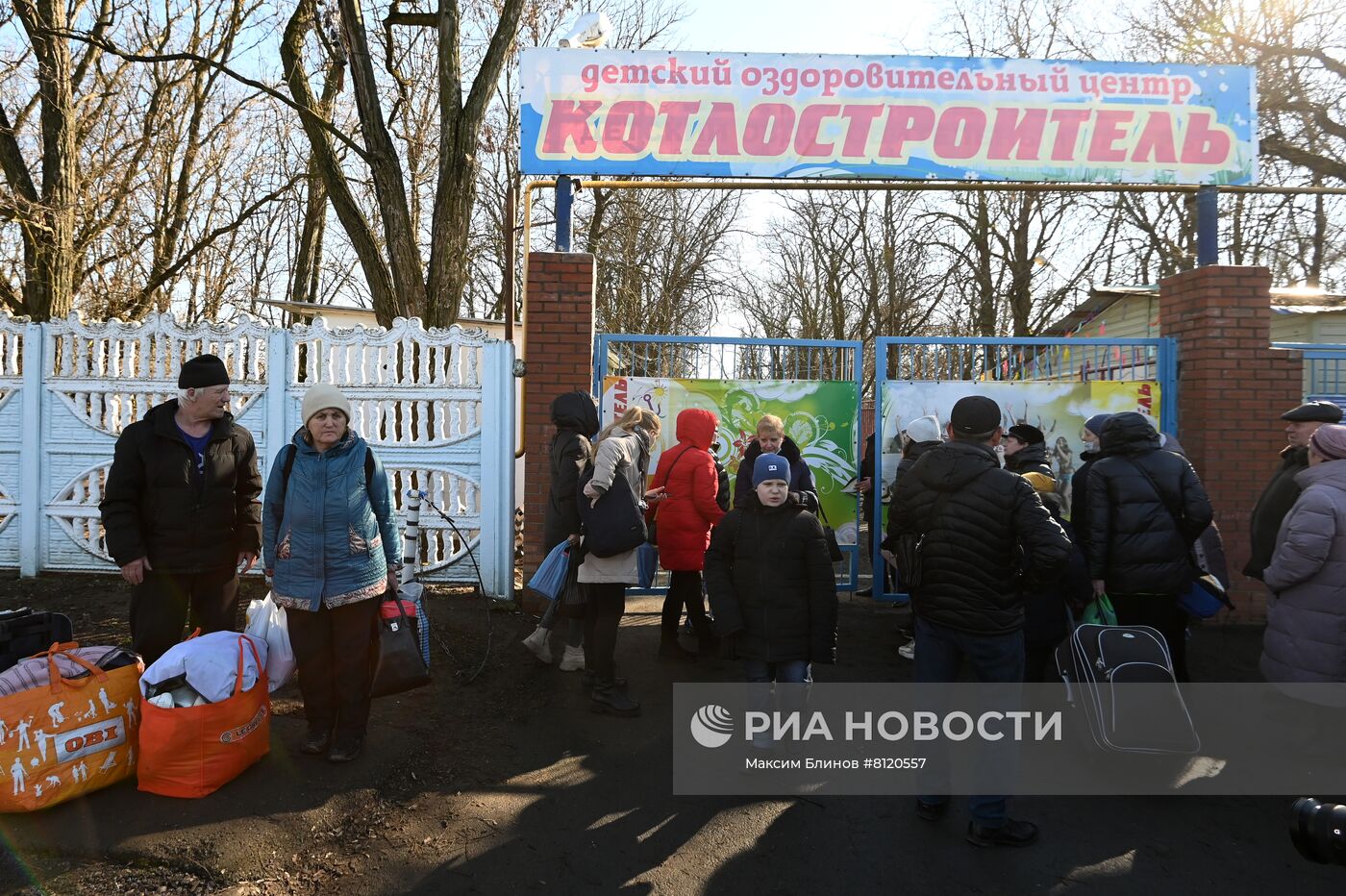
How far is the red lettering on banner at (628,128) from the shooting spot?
243 inches

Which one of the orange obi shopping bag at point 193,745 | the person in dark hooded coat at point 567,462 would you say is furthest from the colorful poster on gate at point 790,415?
the orange obi shopping bag at point 193,745

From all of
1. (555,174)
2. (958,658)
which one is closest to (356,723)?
(958,658)

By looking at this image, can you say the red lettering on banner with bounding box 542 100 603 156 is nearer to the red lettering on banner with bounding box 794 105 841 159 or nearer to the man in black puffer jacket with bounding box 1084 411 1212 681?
the red lettering on banner with bounding box 794 105 841 159

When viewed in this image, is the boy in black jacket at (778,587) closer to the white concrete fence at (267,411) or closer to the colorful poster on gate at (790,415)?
the colorful poster on gate at (790,415)

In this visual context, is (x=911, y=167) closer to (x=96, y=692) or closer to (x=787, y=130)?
(x=787, y=130)

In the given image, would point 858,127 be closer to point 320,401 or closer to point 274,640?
point 320,401

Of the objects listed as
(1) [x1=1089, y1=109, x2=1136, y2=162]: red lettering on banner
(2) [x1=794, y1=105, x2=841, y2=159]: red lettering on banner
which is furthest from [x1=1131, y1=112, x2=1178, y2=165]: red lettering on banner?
(2) [x1=794, y1=105, x2=841, y2=159]: red lettering on banner

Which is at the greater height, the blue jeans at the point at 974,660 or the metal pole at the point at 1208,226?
the metal pole at the point at 1208,226

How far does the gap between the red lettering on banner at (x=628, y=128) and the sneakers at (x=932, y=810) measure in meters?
4.89

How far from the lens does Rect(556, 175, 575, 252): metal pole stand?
20.6 feet

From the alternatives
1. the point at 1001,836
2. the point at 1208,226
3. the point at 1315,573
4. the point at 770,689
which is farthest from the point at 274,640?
the point at 1208,226

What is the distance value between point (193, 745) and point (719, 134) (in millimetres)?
5223

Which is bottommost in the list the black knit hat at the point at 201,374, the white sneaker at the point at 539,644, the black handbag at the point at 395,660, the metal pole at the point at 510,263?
the white sneaker at the point at 539,644

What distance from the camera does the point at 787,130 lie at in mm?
6258
